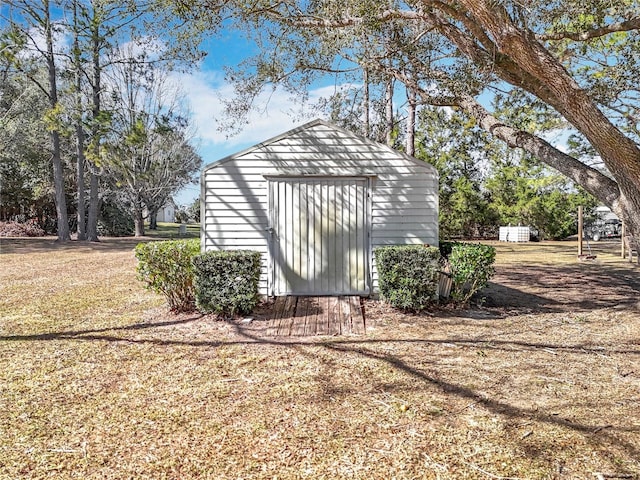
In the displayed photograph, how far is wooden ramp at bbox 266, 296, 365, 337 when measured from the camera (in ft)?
17.9

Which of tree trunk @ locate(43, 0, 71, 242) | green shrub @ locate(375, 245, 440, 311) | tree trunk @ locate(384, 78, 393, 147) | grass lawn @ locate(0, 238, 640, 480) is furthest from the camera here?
tree trunk @ locate(43, 0, 71, 242)

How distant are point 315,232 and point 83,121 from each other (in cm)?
1328

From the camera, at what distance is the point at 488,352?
15.2ft

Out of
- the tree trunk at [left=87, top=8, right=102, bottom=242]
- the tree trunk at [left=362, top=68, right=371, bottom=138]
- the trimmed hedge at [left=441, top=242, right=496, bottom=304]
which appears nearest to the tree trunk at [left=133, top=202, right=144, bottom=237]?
the tree trunk at [left=87, top=8, right=102, bottom=242]

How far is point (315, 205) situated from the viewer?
7.00 m

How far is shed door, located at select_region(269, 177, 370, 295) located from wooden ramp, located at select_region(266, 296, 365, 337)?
272mm

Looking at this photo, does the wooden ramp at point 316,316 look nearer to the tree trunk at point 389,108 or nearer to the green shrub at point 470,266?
the green shrub at point 470,266

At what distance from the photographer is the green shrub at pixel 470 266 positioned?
6316mm

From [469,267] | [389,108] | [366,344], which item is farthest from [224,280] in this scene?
[389,108]

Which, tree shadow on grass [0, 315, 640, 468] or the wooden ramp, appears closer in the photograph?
tree shadow on grass [0, 315, 640, 468]

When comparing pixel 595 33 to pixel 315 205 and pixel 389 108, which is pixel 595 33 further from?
pixel 389 108

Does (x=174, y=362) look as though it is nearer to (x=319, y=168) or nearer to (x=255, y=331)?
(x=255, y=331)

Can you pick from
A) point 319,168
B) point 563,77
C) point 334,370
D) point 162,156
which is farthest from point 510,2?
point 162,156

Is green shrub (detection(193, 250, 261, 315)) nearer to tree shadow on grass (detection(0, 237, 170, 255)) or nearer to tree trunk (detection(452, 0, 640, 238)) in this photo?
tree trunk (detection(452, 0, 640, 238))
